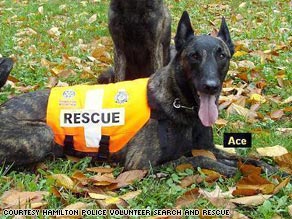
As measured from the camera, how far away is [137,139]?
16.1 feet

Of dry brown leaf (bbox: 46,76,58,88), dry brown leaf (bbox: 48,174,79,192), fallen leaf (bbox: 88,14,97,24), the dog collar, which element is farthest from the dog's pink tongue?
fallen leaf (bbox: 88,14,97,24)

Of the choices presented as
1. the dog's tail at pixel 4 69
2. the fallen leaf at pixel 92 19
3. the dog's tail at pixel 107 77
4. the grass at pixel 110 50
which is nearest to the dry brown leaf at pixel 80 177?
the grass at pixel 110 50

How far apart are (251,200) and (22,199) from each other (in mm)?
1684

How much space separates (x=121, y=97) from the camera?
5070mm

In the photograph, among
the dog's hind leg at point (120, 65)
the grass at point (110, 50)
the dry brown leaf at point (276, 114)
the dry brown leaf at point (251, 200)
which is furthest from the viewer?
the dog's hind leg at point (120, 65)

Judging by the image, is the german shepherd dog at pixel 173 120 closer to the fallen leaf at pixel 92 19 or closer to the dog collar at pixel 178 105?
the dog collar at pixel 178 105

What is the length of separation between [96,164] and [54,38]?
17.2ft

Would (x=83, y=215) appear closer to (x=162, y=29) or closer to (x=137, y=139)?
(x=137, y=139)

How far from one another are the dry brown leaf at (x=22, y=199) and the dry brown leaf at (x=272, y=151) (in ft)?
6.62

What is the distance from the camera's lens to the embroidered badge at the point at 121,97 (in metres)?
5.04

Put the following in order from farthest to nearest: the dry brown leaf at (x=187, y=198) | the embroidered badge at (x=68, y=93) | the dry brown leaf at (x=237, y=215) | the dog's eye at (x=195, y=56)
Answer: the embroidered badge at (x=68, y=93)
the dog's eye at (x=195, y=56)
the dry brown leaf at (x=187, y=198)
the dry brown leaf at (x=237, y=215)

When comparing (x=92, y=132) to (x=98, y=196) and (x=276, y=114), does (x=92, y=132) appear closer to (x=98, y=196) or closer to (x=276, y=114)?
(x=98, y=196)

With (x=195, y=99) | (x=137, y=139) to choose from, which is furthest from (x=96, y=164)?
(x=195, y=99)

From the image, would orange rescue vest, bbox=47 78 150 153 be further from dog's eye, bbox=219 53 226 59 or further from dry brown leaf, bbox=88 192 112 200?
dry brown leaf, bbox=88 192 112 200
